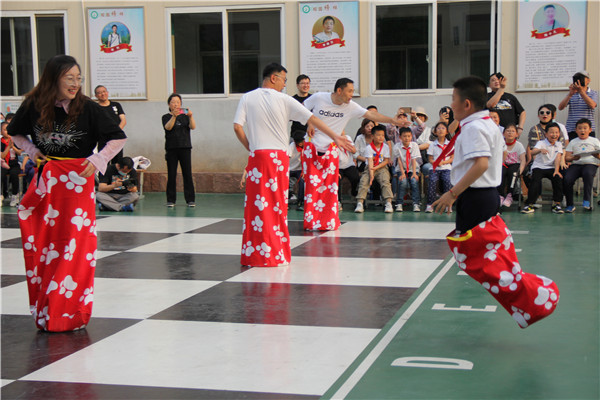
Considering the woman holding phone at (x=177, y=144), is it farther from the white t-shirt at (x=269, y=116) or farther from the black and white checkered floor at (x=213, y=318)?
A: the white t-shirt at (x=269, y=116)

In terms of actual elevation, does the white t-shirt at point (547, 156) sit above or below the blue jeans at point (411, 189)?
above

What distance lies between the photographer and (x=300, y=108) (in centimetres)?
685

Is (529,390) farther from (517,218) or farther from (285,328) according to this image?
(517,218)

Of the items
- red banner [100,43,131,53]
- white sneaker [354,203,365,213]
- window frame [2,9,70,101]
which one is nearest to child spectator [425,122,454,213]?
white sneaker [354,203,365,213]

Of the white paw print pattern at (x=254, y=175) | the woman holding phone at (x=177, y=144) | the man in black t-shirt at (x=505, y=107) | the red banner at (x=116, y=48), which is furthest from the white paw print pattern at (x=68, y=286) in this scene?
the red banner at (x=116, y=48)

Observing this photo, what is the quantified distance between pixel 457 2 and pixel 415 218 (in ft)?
14.7

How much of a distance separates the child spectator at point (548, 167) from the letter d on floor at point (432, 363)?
21.8 feet

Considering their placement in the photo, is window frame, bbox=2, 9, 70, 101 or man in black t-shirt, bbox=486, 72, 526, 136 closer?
man in black t-shirt, bbox=486, 72, 526, 136

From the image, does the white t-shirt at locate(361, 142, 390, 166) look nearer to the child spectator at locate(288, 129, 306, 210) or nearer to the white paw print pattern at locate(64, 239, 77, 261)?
the child spectator at locate(288, 129, 306, 210)

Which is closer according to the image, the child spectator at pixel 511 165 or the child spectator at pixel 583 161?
the child spectator at pixel 583 161

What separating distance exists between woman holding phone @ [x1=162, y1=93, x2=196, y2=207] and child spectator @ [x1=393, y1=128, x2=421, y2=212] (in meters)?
3.19

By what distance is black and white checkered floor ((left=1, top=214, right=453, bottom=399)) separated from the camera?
3809mm

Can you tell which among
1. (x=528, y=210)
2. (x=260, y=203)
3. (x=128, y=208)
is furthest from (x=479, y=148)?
(x=128, y=208)

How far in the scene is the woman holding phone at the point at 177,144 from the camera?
11.6 meters
